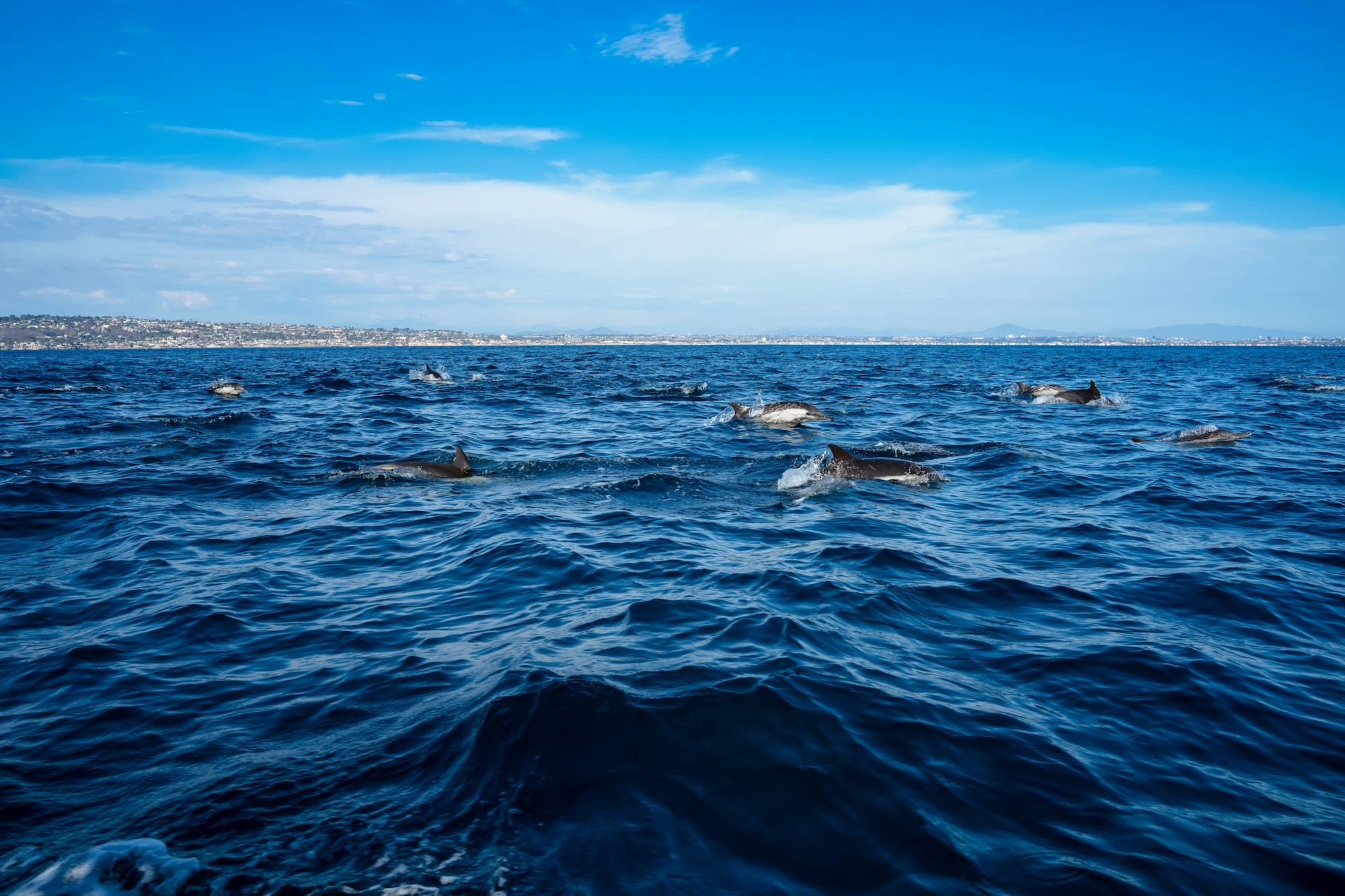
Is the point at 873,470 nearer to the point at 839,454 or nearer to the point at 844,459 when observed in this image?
the point at 844,459

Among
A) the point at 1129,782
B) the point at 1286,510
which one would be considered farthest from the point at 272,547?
the point at 1286,510

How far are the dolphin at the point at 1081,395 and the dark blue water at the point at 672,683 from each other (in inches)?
632

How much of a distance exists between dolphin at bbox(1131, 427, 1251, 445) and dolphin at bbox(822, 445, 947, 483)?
32.0 feet

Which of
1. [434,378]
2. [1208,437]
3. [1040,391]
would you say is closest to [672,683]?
[1208,437]

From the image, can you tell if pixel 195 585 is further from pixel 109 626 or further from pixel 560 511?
pixel 560 511

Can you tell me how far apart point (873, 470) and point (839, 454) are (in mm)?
841

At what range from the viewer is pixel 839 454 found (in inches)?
590

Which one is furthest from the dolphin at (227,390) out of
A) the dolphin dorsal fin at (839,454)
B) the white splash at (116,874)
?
the white splash at (116,874)

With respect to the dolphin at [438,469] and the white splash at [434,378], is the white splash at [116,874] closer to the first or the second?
the dolphin at [438,469]

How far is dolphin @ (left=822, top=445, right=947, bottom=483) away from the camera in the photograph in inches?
594

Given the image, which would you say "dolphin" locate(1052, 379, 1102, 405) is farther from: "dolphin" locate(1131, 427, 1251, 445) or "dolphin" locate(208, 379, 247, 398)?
"dolphin" locate(208, 379, 247, 398)

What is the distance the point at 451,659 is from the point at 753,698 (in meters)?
2.94

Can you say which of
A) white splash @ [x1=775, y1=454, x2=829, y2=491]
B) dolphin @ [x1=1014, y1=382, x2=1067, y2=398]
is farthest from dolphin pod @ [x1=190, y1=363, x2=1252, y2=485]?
dolphin @ [x1=1014, y1=382, x2=1067, y2=398]

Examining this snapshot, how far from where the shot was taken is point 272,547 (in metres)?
10.8
